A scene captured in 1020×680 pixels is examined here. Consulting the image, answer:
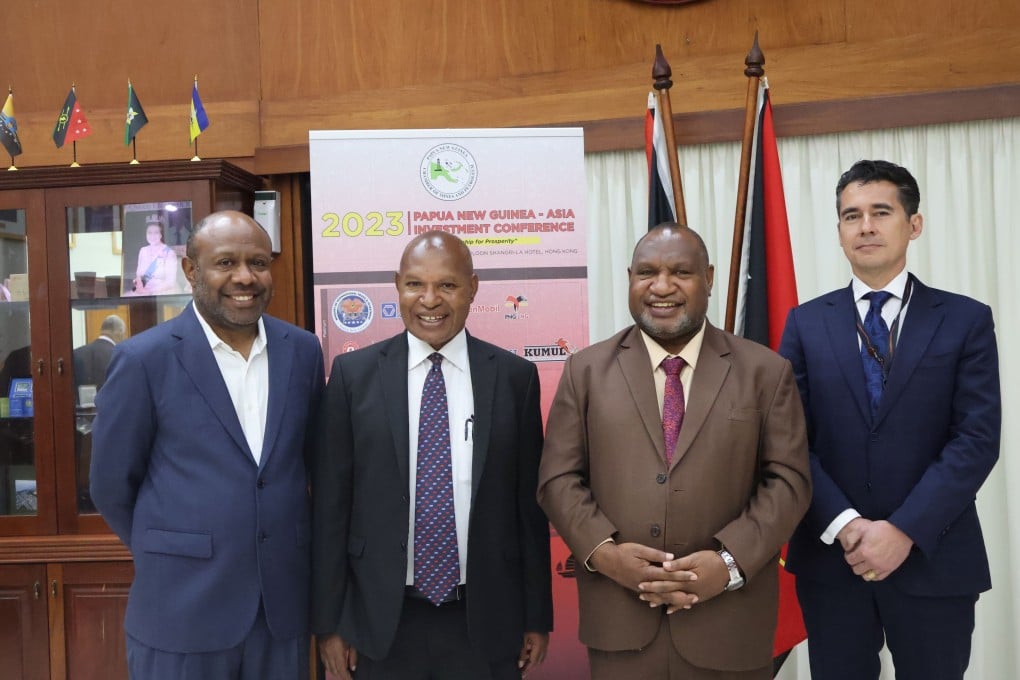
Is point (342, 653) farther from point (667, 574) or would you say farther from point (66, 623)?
point (66, 623)

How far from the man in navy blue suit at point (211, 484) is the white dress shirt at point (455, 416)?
293 mm

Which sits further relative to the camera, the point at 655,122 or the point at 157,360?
the point at 655,122

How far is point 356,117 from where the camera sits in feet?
13.0

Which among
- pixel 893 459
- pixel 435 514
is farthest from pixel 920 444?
pixel 435 514

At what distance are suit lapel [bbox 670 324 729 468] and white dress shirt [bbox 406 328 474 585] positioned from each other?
0.55 meters

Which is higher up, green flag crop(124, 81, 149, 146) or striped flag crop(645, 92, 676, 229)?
green flag crop(124, 81, 149, 146)

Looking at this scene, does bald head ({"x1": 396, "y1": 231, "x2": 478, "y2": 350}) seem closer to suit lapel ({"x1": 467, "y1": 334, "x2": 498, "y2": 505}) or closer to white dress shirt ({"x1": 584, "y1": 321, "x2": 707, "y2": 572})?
suit lapel ({"x1": 467, "y1": 334, "x2": 498, "y2": 505})

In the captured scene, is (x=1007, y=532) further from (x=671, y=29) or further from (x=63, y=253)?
(x=63, y=253)

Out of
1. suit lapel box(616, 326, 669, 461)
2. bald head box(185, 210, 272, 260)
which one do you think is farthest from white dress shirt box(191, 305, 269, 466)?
suit lapel box(616, 326, 669, 461)

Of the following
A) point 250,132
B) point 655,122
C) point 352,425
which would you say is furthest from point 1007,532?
point 250,132

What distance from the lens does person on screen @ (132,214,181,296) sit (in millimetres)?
3633

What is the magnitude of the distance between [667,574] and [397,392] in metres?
0.81

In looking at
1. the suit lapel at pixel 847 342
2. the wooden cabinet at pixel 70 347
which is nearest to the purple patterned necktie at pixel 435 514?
the suit lapel at pixel 847 342

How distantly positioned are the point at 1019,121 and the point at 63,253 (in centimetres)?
387
